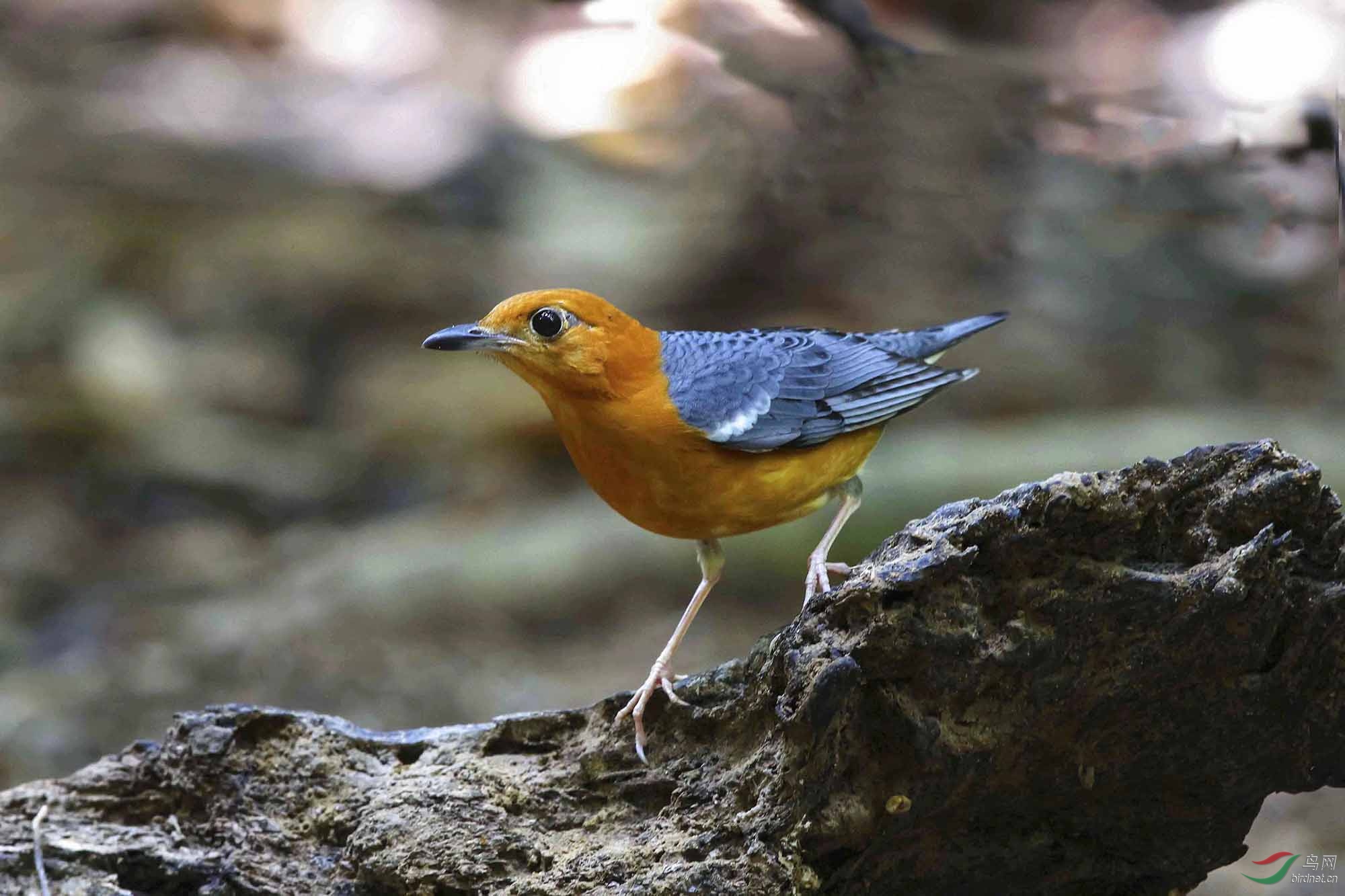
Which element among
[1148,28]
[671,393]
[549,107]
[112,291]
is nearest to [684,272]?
[549,107]

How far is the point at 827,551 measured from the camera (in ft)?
11.9

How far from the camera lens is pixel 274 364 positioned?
8523 millimetres

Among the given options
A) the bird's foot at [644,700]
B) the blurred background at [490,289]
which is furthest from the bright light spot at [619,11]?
the bird's foot at [644,700]

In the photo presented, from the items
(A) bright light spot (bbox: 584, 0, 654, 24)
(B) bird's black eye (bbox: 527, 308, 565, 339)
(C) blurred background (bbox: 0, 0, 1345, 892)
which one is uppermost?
(A) bright light spot (bbox: 584, 0, 654, 24)

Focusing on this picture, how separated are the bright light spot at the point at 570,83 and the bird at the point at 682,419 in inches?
169

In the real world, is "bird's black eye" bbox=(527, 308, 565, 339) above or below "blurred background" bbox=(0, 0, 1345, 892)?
above

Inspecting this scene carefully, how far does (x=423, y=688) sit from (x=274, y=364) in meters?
2.78

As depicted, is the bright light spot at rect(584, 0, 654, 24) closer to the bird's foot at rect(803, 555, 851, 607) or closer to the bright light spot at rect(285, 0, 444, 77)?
the bright light spot at rect(285, 0, 444, 77)

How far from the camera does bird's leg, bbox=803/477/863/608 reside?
350cm

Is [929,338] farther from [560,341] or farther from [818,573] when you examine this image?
[560,341]

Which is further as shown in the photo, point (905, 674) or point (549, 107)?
point (549, 107)

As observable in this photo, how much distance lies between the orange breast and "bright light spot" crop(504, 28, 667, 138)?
4.50 m

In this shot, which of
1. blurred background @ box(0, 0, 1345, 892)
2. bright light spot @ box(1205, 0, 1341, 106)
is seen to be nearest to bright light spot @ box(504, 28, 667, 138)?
blurred background @ box(0, 0, 1345, 892)

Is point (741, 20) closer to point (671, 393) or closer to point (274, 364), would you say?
point (671, 393)
